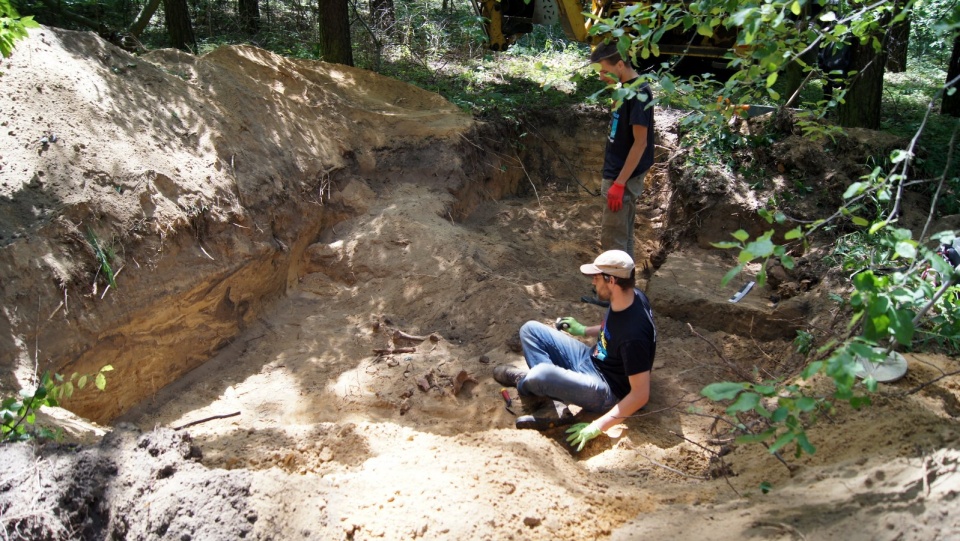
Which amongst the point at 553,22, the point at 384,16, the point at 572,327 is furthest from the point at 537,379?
the point at 384,16

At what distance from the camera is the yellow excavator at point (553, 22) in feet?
27.5

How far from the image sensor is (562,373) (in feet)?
13.7

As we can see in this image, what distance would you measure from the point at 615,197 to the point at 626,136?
1.63 feet

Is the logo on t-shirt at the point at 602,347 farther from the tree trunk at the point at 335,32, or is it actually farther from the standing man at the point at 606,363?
the tree trunk at the point at 335,32

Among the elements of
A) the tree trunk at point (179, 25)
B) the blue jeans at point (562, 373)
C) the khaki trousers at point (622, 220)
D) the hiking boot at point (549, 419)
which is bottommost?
the hiking boot at point (549, 419)

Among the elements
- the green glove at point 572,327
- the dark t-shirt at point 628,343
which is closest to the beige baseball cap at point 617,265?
the dark t-shirt at point 628,343

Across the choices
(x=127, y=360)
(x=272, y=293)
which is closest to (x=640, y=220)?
(x=272, y=293)

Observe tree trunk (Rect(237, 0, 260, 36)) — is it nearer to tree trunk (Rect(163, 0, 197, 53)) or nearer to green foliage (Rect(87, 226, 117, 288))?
tree trunk (Rect(163, 0, 197, 53))

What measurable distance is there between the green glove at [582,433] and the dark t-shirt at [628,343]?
A: 0.41 metres

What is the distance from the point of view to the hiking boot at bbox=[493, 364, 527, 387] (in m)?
4.52

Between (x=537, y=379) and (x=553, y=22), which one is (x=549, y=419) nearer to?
(x=537, y=379)

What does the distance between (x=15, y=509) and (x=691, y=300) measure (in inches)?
183

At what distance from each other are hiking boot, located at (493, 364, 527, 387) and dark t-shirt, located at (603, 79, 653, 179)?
194cm

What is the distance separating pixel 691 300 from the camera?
17.9ft
